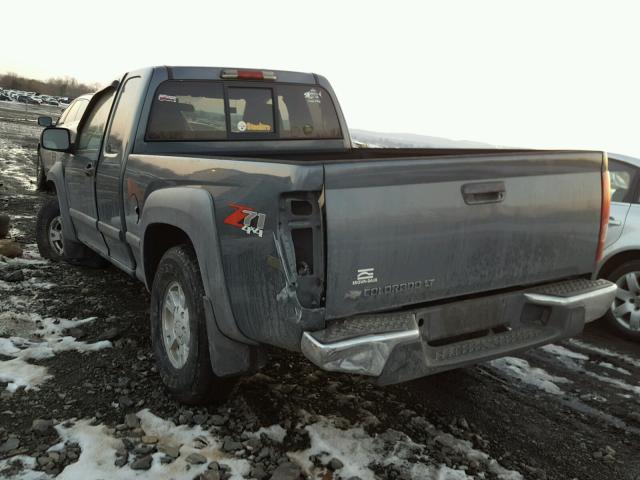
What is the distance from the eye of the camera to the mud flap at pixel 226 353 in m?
2.76

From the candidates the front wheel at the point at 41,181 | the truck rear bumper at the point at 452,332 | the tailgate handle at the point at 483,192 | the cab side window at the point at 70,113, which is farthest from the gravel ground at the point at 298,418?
the cab side window at the point at 70,113

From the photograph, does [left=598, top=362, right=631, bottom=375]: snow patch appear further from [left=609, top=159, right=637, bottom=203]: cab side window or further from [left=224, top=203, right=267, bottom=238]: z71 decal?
[left=224, top=203, right=267, bottom=238]: z71 decal

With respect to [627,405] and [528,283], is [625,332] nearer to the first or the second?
[627,405]

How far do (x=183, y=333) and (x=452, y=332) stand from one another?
60.5 inches

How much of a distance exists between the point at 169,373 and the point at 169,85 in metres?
2.09

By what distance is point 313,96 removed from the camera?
484 centimetres

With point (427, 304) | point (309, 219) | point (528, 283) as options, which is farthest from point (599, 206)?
point (309, 219)

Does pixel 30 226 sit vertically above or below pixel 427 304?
below

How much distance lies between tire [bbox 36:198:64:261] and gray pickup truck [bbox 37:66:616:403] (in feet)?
8.46

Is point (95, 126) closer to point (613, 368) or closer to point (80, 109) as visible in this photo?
point (80, 109)

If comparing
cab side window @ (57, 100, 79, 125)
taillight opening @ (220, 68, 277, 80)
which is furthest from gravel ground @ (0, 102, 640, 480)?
cab side window @ (57, 100, 79, 125)

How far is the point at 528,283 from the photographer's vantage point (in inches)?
115

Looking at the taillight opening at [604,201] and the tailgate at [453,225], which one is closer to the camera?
the tailgate at [453,225]

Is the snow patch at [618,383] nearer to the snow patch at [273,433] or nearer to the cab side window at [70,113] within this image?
the snow patch at [273,433]
